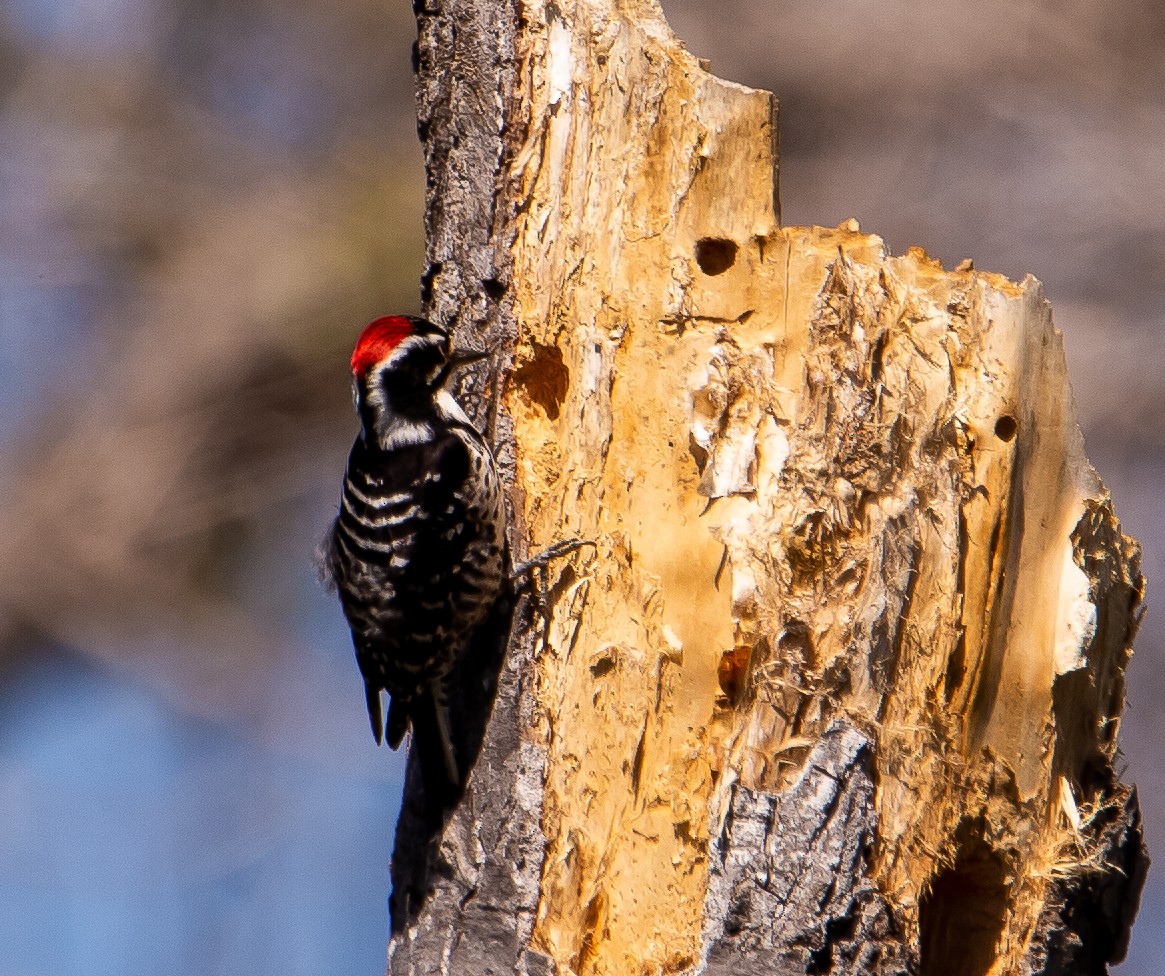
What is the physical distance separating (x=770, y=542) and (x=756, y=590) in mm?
112

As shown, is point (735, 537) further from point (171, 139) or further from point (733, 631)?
point (171, 139)

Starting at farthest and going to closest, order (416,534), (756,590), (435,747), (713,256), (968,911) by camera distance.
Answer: (416,534) < (435,747) < (713,256) < (968,911) < (756,590)

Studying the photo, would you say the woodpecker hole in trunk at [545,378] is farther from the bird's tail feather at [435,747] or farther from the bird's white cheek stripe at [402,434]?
the bird's tail feather at [435,747]

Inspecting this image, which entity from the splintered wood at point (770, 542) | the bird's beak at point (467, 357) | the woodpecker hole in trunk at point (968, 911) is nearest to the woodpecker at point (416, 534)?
the bird's beak at point (467, 357)

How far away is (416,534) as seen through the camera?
4309 millimetres

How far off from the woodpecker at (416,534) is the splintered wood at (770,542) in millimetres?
332

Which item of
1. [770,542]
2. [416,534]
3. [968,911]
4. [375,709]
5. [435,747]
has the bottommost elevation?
[968,911]

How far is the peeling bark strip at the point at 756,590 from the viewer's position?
10.8ft

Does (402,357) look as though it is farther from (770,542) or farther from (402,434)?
(770,542)

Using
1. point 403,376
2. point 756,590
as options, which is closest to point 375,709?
point 403,376

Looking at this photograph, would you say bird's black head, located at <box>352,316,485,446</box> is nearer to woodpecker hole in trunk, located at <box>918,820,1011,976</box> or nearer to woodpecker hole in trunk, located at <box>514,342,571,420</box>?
woodpecker hole in trunk, located at <box>514,342,571,420</box>

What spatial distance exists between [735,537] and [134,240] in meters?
4.78

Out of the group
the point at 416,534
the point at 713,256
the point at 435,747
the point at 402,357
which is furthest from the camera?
the point at 416,534

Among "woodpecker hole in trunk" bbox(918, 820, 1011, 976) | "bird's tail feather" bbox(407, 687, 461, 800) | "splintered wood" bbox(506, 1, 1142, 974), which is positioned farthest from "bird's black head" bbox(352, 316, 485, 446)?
"woodpecker hole in trunk" bbox(918, 820, 1011, 976)
